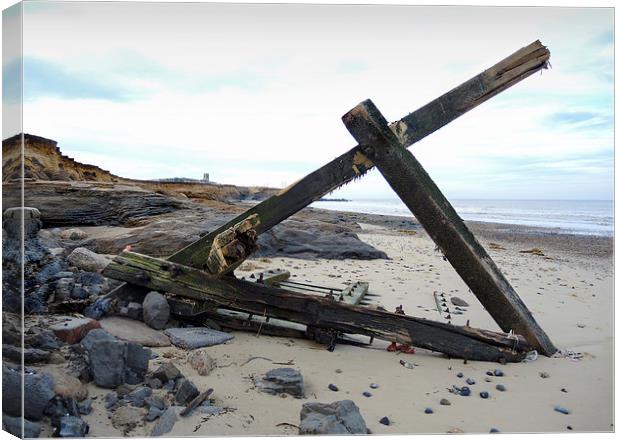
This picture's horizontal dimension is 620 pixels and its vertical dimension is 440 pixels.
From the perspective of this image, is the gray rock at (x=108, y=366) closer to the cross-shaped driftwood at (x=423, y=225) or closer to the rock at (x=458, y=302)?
the cross-shaped driftwood at (x=423, y=225)

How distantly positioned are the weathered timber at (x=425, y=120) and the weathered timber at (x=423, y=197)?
0.12 m

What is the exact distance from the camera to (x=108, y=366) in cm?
343

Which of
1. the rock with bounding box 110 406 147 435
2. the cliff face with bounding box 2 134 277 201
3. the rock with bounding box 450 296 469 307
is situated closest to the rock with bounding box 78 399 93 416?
the rock with bounding box 110 406 147 435

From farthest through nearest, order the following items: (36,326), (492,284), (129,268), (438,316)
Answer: (438,316)
(129,268)
(492,284)
(36,326)

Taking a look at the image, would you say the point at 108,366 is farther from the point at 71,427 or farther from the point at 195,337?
the point at 195,337

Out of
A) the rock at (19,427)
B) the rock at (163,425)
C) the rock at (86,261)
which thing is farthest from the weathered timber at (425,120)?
the rock at (86,261)

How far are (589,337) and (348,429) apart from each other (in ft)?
10.3

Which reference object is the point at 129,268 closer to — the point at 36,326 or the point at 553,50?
the point at 36,326

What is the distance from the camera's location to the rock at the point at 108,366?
11.2 feet

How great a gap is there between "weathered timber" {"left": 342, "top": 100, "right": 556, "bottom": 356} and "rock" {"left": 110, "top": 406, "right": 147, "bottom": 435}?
2639 mm

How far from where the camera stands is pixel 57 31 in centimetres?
389

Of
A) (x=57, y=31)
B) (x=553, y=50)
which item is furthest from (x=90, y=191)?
(x=553, y=50)

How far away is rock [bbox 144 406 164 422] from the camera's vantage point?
323cm

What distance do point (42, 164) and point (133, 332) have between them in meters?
6.68
